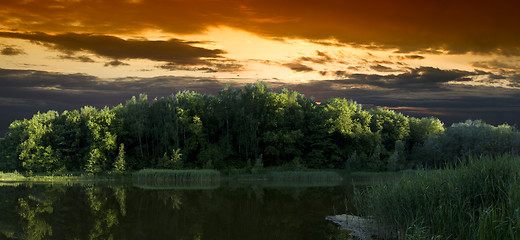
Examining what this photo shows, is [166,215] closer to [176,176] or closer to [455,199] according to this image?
[455,199]

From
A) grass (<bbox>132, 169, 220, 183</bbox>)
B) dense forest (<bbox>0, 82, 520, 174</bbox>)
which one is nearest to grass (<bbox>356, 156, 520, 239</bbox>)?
grass (<bbox>132, 169, 220, 183</bbox>)

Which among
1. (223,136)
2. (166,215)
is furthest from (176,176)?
(166,215)

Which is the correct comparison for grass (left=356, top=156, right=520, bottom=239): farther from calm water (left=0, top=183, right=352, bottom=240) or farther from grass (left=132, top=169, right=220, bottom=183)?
grass (left=132, top=169, right=220, bottom=183)

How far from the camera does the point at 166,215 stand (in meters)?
23.0

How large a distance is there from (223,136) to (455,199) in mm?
53900

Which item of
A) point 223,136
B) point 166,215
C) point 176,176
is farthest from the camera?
point 223,136

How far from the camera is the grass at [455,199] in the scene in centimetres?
Result: 1159

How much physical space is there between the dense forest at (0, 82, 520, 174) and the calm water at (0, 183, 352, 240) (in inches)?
933

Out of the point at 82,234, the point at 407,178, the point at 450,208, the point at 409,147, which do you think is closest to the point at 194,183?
the point at 82,234

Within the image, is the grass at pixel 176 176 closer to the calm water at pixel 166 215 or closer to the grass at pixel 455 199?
the calm water at pixel 166 215

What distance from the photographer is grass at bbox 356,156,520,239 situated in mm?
11586

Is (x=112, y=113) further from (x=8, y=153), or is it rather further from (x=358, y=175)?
(x=358, y=175)

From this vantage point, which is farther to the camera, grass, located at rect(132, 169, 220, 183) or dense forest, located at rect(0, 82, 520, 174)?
dense forest, located at rect(0, 82, 520, 174)

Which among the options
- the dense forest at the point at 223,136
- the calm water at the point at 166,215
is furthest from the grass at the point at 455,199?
the dense forest at the point at 223,136
